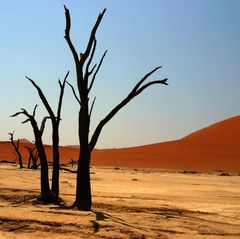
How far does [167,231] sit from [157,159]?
55.6m

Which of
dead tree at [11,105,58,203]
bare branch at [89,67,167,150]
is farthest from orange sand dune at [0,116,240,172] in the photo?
bare branch at [89,67,167,150]

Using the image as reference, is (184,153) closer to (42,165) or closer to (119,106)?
(42,165)

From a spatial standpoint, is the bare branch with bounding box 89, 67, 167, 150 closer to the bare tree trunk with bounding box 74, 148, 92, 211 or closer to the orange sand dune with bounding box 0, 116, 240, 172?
the bare tree trunk with bounding box 74, 148, 92, 211

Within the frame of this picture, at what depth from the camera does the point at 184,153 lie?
228 feet

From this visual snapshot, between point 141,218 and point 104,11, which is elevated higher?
point 104,11

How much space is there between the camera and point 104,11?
9.22 meters

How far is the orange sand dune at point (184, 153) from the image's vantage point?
55406mm

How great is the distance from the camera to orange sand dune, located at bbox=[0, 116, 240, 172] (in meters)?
55.4

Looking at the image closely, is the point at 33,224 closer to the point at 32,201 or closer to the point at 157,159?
the point at 32,201

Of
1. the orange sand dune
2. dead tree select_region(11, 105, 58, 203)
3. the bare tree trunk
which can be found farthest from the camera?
the orange sand dune

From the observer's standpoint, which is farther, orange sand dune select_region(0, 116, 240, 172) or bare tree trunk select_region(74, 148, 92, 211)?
orange sand dune select_region(0, 116, 240, 172)

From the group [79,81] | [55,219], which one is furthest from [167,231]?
[79,81]

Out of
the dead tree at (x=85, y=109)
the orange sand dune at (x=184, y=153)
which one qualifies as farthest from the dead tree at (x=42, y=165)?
the orange sand dune at (x=184, y=153)

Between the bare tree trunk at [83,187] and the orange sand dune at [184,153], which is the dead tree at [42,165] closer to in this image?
the bare tree trunk at [83,187]
